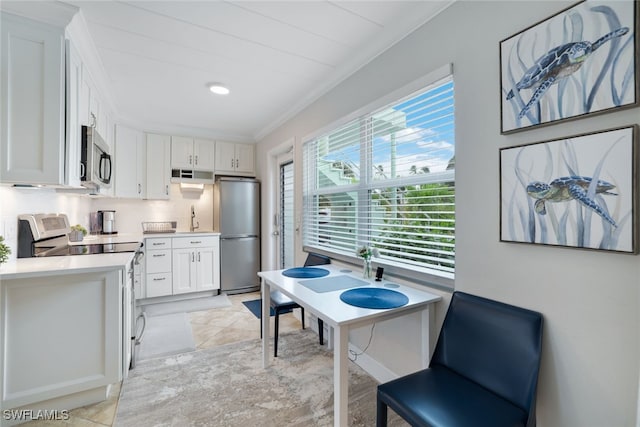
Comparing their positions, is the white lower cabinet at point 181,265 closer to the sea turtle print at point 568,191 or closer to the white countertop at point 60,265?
the white countertop at point 60,265

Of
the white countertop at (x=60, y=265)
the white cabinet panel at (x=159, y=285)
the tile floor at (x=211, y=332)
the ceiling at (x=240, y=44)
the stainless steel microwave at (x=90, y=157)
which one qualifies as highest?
the ceiling at (x=240, y=44)

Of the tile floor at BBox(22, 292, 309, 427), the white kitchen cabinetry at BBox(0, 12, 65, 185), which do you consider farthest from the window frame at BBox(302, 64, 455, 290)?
the white kitchen cabinetry at BBox(0, 12, 65, 185)

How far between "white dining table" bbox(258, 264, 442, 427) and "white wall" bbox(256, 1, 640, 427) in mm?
263

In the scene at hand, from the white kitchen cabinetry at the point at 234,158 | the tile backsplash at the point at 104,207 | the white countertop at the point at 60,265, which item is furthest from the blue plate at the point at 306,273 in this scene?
the white kitchen cabinetry at the point at 234,158

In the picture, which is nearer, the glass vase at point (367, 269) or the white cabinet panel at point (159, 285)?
the glass vase at point (367, 269)

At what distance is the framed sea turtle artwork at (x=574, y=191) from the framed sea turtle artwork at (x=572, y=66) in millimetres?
112

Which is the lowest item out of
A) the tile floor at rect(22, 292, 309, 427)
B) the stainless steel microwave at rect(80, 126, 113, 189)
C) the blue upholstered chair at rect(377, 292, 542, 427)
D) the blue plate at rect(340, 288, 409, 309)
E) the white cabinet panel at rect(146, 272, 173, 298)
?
the tile floor at rect(22, 292, 309, 427)

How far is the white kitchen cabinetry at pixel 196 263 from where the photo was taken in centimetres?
387

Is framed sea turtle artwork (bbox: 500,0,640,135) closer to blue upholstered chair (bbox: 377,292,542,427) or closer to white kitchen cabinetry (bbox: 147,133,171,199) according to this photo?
blue upholstered chair (bbox: 377,292,542,427)

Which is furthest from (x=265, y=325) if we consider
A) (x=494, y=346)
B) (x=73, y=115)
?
(x=73, y=115)

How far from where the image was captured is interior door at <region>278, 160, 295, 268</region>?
12.7 feet

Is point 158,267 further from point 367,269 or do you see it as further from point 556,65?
point 556,65

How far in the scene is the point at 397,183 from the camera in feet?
Answer: 6.39

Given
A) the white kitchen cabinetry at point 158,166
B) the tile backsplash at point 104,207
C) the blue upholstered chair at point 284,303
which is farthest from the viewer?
the white kitchen cabinetry at point 158,166
